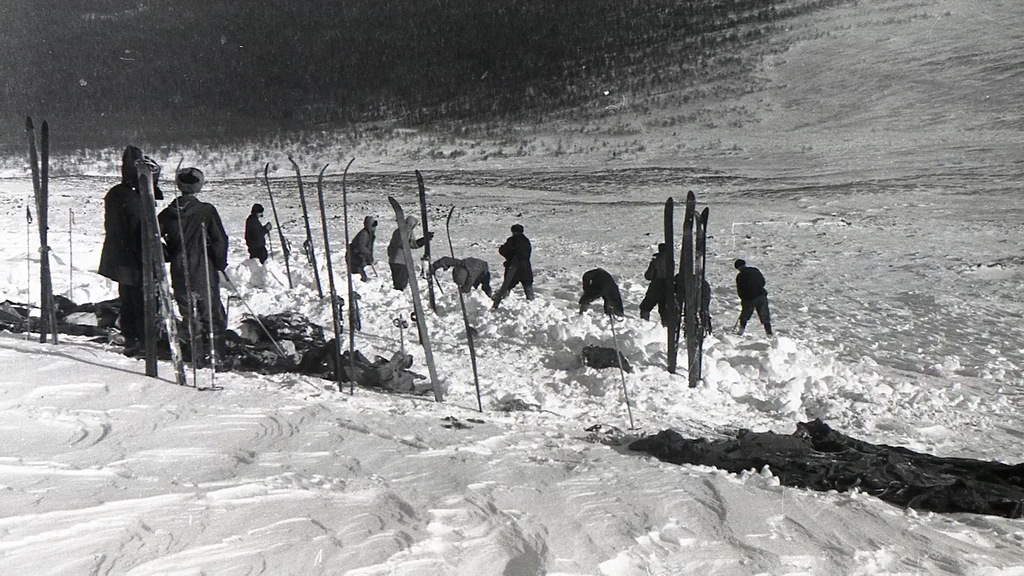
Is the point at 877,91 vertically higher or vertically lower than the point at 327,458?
higher

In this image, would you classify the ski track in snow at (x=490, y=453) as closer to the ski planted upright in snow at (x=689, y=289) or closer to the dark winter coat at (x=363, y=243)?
the ski planted upright in snow at (x=689, y=289)

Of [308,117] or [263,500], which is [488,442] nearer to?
[263,500]

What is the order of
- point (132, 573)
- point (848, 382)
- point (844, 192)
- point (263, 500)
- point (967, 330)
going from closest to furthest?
point (132, 573) → point (263, 500) → point (848, 382) → point (967, 330) → point (844, 192)

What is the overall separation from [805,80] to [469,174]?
1260 centimetres

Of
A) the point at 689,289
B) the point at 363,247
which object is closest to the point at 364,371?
the point at 689,289

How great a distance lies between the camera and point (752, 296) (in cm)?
861

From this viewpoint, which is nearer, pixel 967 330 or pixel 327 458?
pixel 327 458

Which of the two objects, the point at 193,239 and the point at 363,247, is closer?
the point at 193,239

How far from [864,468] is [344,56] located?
26.6 meters

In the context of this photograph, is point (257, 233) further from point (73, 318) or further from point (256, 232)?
point (73, 318)

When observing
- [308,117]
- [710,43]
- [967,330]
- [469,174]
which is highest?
[710,43]

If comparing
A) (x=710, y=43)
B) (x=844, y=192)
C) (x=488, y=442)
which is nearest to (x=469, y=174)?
(x=844, y=192)

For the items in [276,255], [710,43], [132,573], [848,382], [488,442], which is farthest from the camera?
[710,43]

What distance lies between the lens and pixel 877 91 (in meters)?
25.4
